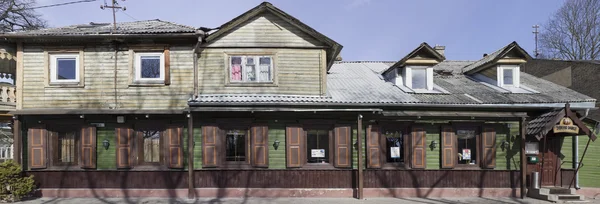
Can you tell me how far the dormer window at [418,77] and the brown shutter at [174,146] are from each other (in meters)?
8.49

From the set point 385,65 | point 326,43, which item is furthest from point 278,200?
point 385,65

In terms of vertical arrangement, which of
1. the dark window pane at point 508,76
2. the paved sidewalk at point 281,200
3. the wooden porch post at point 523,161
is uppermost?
the dark window pane at point 508,76

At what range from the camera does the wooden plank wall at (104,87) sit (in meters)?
12.5

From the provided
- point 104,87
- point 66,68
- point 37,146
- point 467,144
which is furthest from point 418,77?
point 37,146

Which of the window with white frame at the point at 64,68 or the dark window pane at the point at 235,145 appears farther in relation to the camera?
the dark window pane at the point at 235,145

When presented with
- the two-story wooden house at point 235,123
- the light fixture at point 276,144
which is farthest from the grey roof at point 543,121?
the light fixture at point 276,144

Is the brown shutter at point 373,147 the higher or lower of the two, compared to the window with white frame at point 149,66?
lower

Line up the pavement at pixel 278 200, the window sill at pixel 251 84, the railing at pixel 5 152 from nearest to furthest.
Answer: the pavement at pixel 278 200 < the window sill at pixel 251 84 < the railing at pixel 5 152

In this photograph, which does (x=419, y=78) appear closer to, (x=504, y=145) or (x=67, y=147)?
(x=504, y=145)

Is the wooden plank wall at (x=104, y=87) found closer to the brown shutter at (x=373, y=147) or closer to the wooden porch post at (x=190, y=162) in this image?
the wooden porch post at (x=190, y=162)

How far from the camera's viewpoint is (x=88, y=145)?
1262 centimetres

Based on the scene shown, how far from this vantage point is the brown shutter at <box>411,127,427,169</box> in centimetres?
1297

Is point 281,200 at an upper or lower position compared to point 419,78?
lower

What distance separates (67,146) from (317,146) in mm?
8438
